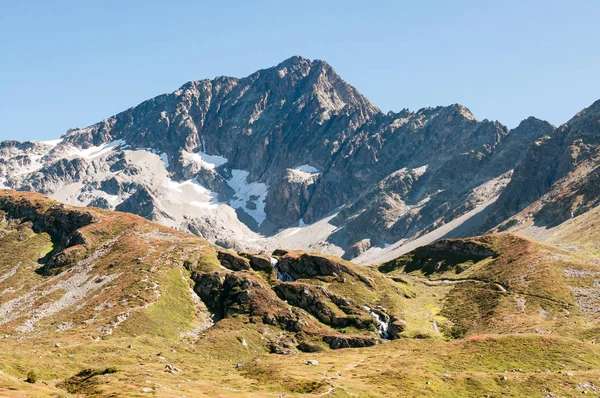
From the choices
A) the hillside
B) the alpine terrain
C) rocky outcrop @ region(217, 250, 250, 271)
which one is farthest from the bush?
rocky outcrop @ region(217, 250, 250, 271)

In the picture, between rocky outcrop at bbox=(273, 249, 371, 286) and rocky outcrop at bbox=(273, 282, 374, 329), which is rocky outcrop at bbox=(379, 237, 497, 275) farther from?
rocky outcrop at bbox=(273, 282, 374, 329)

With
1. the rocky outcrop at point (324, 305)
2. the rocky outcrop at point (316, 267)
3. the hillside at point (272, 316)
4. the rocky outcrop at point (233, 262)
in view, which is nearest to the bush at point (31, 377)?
the hillside at point (272, 316)

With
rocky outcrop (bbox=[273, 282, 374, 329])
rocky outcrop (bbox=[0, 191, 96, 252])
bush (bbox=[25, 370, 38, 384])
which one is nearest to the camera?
bush (bbox=[25, 370, 38, 384])

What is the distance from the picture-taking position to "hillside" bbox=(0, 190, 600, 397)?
72688 millimetres

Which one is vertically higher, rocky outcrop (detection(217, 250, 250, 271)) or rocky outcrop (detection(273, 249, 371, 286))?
rocky outcrop (detection(217, 250, 250, 271))

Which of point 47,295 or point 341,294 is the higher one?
point 47,295

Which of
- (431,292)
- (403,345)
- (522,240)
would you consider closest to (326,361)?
(403,345)

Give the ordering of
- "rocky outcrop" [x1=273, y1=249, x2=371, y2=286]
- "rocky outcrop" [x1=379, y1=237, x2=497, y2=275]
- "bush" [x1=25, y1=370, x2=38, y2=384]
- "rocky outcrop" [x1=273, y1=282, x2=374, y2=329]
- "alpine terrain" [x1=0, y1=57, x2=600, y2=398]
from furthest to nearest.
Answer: "rocky outcrop" [x1=379, y1=237, x2=497, y2=275] < "rocky outcrop" [x1=273, y1=249, x2=371, y2=286] < "rocky outcrop" [x1=273, y1=282, x2=374, y2=329] < "alpine terrain" [x1=0, y1=57, x2=600, y2=398] < "bush" [x1=25, y1=370, x2=38, y2=384]

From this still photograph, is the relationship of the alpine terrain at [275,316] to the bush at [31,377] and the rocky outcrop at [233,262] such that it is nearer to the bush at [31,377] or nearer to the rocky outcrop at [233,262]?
the rocky outcrop at [233,262]

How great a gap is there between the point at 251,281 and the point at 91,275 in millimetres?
41207

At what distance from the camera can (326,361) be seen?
93.5 meters

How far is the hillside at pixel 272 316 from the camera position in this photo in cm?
7269

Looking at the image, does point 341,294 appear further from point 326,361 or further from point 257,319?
point 326,361

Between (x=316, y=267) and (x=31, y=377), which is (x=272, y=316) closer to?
(x=316, y=267)
